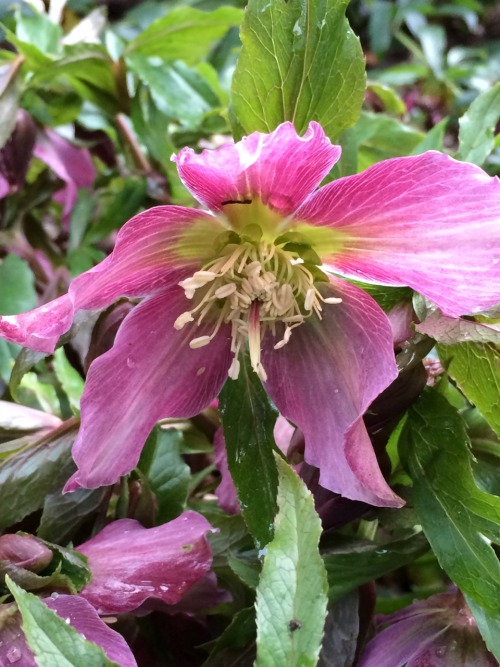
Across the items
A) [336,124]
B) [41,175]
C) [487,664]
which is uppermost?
[336,124]

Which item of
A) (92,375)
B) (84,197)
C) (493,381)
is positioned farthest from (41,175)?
(493,381)

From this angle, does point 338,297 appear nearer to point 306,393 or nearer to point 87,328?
point 306,393

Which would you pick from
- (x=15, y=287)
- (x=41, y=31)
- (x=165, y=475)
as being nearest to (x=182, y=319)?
(x=165, y=475)

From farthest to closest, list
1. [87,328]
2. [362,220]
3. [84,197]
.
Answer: [84,197]
[87,328]
[362,220]

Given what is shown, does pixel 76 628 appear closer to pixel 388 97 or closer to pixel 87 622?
pixel 87 622

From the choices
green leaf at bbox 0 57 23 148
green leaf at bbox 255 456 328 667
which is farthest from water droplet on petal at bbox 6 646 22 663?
green leaf at bbox 0 57 23 148

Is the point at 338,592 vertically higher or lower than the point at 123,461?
lower

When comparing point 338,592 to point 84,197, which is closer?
point 338,592
